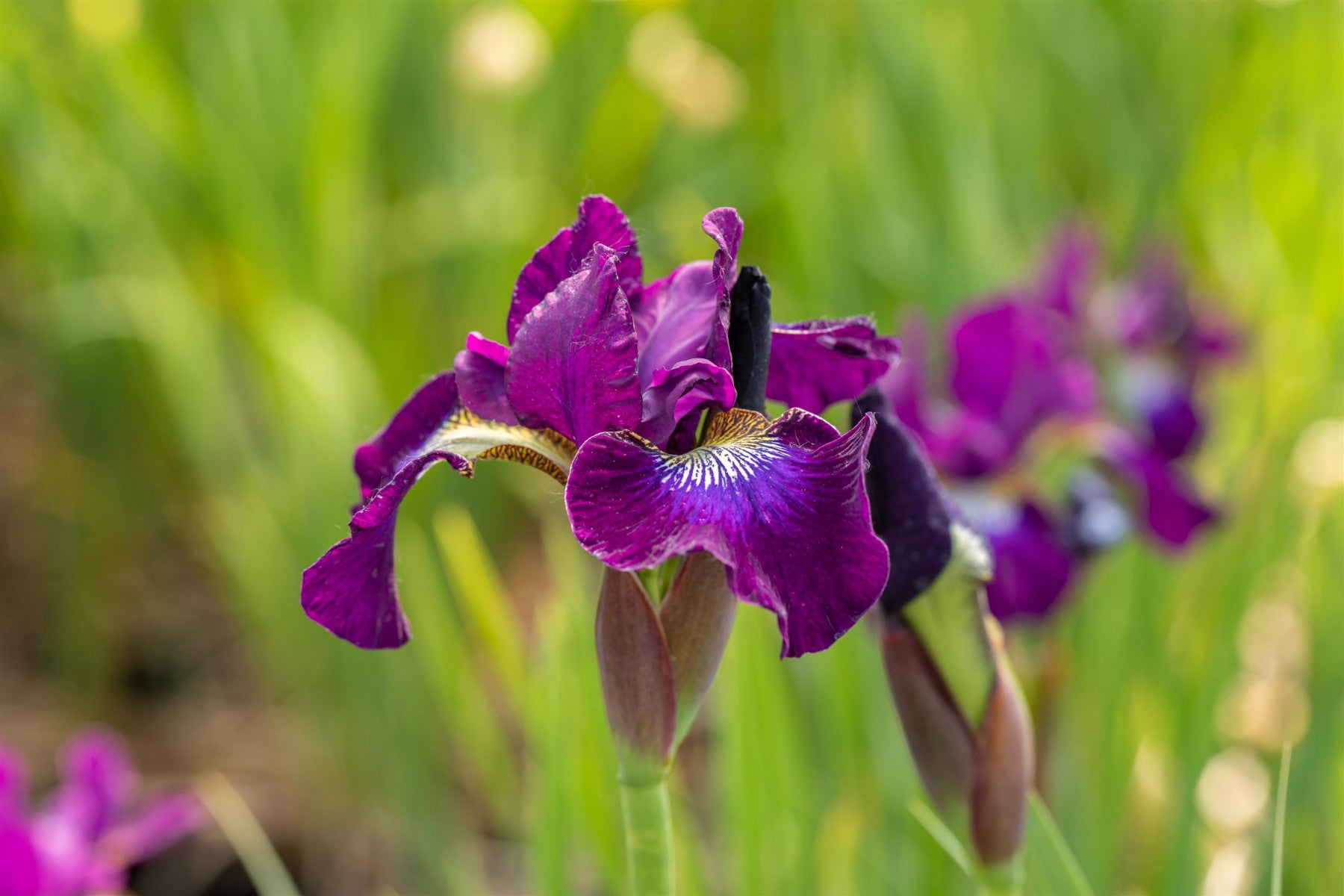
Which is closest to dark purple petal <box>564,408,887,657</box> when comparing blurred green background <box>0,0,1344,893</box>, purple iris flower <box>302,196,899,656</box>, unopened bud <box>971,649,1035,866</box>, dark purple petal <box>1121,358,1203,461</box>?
purple iris flower <box>302,196,899,656</box>

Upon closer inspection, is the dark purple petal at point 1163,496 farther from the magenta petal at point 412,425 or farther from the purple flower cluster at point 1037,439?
the magenta petal at point 412,425

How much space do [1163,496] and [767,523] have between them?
0.73 metres

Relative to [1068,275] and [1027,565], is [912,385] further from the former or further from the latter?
[1068,275]

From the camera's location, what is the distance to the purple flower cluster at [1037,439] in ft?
3.15

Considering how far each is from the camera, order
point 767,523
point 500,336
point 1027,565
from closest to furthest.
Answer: point 767,523
point 1027,565
point 500,336

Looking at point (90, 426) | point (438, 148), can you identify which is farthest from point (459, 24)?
point (90, 426)

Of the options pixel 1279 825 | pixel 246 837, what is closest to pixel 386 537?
pixel 1279 825

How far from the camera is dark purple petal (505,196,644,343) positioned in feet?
1.76

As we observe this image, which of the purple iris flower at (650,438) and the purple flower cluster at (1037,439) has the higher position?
the purple iris flower at (650,438)

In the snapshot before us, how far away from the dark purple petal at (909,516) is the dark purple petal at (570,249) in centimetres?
15

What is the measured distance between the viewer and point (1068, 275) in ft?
3.94

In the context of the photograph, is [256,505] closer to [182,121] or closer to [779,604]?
[182,121]

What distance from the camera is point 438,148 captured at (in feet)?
6.67

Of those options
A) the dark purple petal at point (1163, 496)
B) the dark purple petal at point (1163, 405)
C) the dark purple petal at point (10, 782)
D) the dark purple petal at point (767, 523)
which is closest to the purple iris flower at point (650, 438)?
the dark purple petal at point (767, 523)
